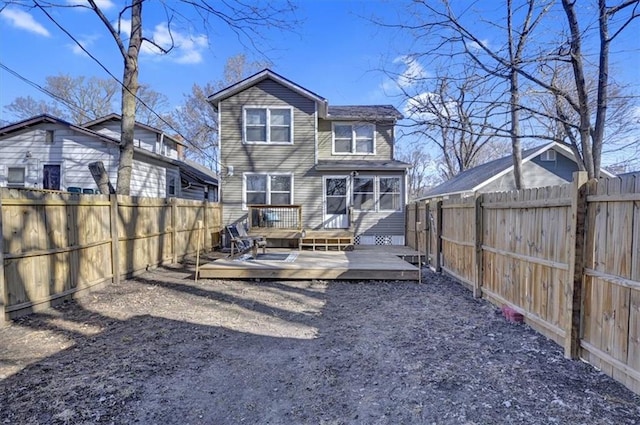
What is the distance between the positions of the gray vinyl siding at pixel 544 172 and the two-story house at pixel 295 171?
18.4ft

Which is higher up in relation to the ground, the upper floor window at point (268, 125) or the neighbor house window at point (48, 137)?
the upper floor window at point (268, 125)

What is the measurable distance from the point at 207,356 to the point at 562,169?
1742cm

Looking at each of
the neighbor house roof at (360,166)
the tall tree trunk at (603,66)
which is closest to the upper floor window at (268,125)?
the neighbor house roof at (360,166)

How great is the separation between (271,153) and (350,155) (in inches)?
125

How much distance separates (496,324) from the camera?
4512 mm

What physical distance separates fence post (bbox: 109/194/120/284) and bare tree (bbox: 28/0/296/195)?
6.52ft

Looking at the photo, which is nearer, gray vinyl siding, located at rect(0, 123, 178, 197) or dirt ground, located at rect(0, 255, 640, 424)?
dirt ground, located at rect(0, 255, 640, 424)

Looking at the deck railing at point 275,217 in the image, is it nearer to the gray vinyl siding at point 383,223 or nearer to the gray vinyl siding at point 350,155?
the gray vinyl siding at point 383,223

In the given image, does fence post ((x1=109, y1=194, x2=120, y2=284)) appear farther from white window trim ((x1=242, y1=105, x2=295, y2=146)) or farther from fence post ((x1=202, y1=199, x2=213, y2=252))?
white window trim ((x1=242, y1=105, x2=295, y2=146))

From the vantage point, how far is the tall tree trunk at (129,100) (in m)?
8.75

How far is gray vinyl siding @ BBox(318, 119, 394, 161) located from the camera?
1408cm

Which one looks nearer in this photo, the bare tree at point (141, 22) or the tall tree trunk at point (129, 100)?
the bare tree at point (141, 22)

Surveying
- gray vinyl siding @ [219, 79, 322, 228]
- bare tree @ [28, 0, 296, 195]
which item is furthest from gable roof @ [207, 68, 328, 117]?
bare tree @ [28, 0, 296, 195]

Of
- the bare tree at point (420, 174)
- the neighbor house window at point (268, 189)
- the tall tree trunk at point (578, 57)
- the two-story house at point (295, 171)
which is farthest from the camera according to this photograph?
the bare tree at point (420, 174)
